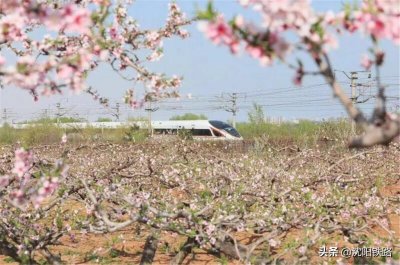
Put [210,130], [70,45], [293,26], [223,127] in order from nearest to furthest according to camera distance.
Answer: [293,26], [70,45], [210,130], [223,127]

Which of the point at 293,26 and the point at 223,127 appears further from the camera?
the point at 223,127

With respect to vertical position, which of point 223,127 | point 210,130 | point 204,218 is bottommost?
point 204,218

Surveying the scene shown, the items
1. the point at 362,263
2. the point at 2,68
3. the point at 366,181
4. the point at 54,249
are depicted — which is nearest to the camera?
the point at 2,68

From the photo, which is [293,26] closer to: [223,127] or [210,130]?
[210,130]

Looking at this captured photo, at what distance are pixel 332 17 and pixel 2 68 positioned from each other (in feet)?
5.59

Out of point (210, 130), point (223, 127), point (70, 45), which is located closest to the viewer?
point (70, 45)

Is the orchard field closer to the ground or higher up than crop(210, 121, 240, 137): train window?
closer to the ground

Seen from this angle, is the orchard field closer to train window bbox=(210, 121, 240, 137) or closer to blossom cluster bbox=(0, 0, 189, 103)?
blossom cluster bbox=(0, 0, 189, 103)

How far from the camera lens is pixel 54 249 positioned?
9.05 meters

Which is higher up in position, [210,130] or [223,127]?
[223,127]

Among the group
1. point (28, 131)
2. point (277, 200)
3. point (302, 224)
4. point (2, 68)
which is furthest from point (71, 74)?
point (28, 131)

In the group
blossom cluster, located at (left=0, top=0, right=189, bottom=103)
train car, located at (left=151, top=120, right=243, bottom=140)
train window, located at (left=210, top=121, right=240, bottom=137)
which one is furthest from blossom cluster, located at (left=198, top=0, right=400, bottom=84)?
train window, located at (left=210, top=121, right=240, bottom=137)

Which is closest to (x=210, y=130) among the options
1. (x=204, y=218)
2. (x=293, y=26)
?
(x=204, y=218)

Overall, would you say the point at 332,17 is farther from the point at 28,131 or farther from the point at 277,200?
the point at 28,131
